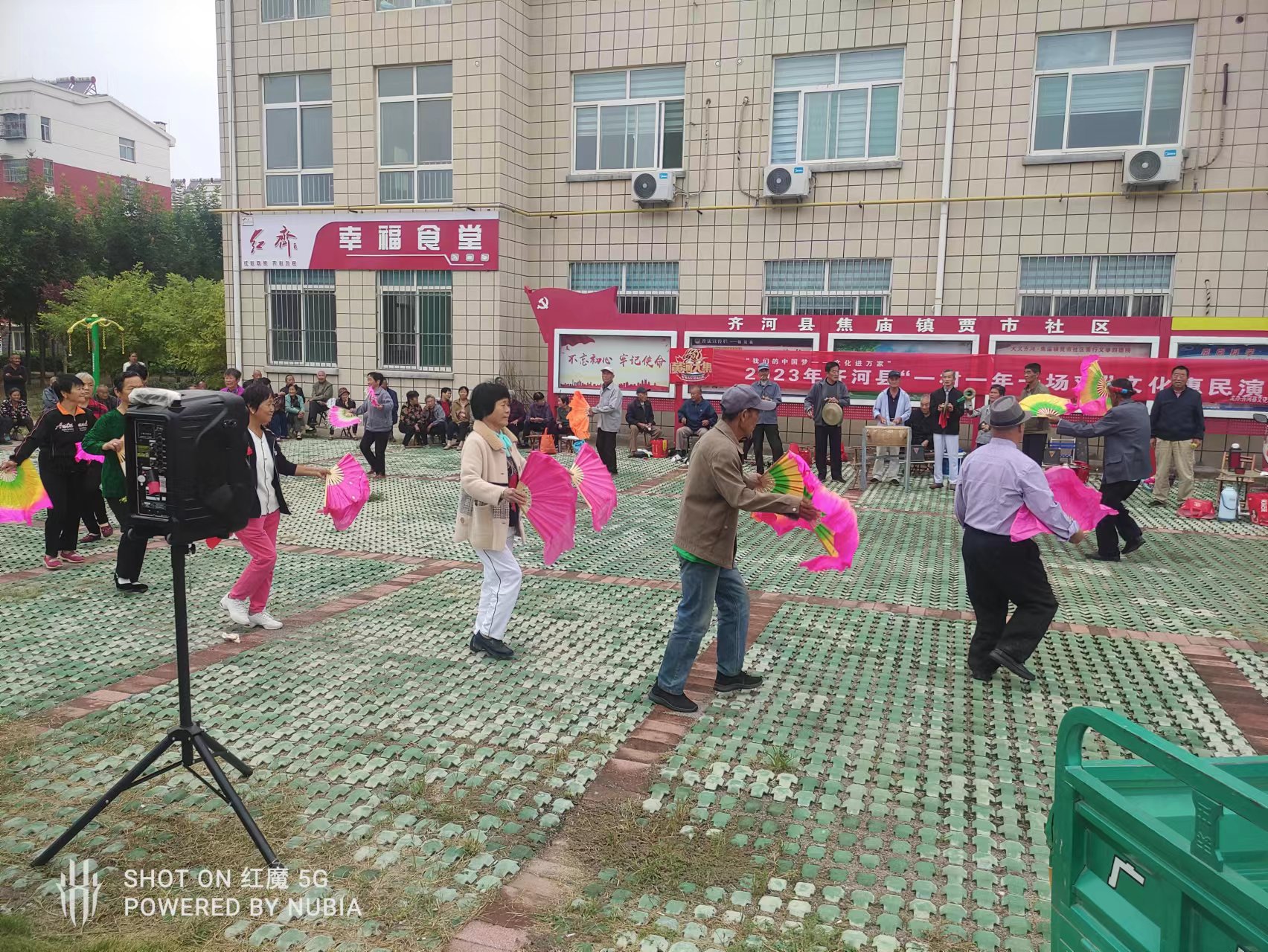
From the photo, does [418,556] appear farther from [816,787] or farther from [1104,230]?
[1104,230]

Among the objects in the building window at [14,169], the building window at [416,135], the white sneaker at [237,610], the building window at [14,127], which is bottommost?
the white sneaker at [237,610]

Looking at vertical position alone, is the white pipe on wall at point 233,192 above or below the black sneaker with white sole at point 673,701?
above

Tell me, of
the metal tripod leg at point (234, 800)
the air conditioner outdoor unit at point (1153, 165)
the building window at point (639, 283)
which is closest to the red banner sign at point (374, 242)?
the building window at point (639, 283)

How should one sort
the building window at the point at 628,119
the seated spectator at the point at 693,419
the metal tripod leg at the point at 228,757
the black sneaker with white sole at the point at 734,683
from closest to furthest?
the metal tripod leg at the point at 228,757
the black sneaker with white sole at the point at 734,683
the seated spectator at the point at 693,419
the building window at the point at 628,119

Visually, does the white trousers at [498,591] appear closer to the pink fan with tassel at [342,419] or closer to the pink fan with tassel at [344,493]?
the pink fan with tassel at [344,493]

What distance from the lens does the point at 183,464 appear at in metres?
3.48

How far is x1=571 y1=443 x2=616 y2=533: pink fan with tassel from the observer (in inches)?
247

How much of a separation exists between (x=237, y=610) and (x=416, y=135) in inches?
559

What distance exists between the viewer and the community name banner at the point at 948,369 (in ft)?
43.4

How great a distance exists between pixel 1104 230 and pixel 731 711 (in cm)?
1316

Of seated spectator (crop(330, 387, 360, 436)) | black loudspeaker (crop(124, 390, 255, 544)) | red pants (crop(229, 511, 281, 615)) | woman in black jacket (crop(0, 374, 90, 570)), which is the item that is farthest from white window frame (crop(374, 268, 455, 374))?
black loudspeaker (crop(124, 390, 255, 544))

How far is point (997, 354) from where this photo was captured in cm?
1430

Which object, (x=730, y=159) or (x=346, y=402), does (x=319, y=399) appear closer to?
(x=346, y=402)

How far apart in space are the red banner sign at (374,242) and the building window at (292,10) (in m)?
3.98
